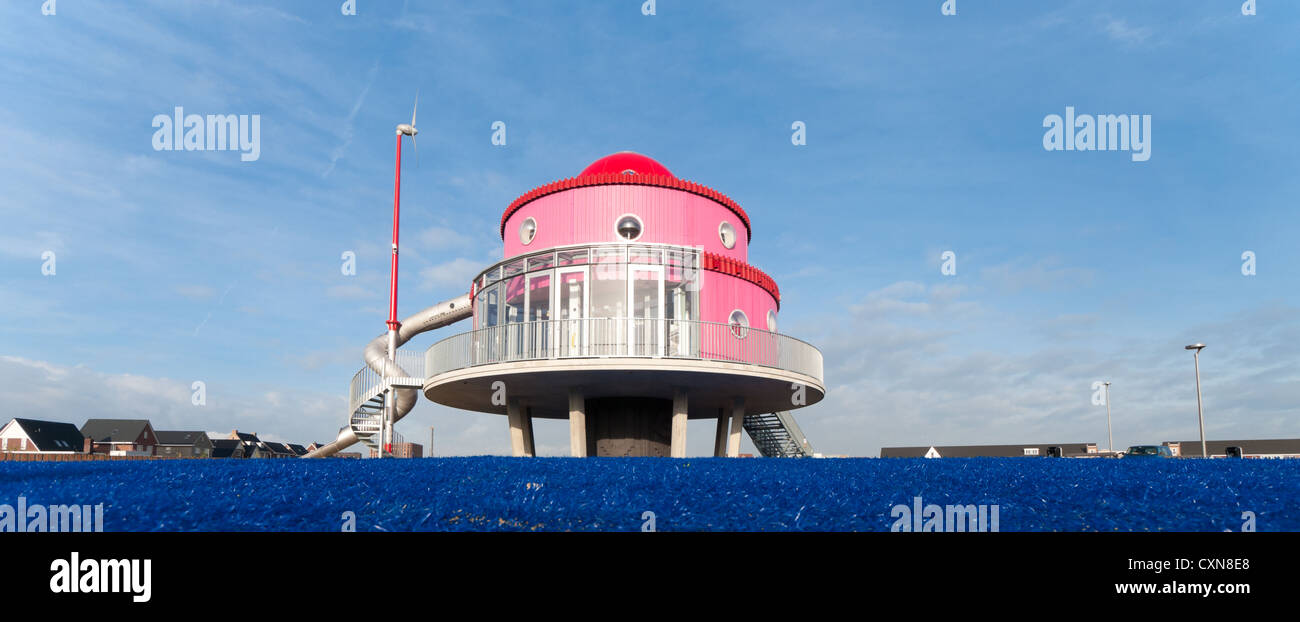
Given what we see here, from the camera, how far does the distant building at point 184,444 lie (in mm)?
94438

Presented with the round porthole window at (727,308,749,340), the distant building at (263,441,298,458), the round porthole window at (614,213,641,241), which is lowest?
the distant building at (263,441,298,458)

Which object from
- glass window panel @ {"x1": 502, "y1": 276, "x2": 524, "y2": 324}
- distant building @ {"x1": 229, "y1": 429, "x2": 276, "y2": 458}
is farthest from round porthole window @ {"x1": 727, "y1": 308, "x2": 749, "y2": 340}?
distant building @ {"x1": 229, "y1": 429, "x2": 276, "y2": 458}

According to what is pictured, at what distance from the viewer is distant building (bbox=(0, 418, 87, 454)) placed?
7706cm

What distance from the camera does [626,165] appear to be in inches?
984

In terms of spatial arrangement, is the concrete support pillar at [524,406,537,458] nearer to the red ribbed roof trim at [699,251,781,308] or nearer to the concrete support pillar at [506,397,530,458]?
the concrete support pillar at [506,397,530,458]

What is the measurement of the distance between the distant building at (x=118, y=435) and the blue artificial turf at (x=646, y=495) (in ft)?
317

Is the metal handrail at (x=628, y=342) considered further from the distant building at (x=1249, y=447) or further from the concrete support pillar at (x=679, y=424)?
the distant building at (x=1249, y=447)

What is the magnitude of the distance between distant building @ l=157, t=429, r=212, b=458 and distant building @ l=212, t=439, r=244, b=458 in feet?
2.62

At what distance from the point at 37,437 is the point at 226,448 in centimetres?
2089

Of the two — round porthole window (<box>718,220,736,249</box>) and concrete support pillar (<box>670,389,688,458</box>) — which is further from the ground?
round porthole window (<box>718,220,736,249</box>)

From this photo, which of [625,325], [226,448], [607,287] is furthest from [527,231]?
[226,448]

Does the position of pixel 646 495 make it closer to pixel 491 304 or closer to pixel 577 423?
pixel 577 423
